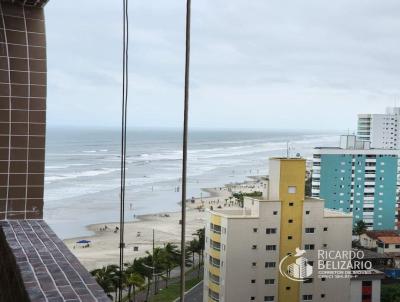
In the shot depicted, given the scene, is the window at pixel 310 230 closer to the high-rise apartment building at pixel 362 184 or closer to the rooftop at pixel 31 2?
the rooftop at pixel 31 2

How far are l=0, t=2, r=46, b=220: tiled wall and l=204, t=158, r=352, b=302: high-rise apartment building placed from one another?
262 inches

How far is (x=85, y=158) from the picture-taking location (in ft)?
137

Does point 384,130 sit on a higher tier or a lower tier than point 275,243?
higher

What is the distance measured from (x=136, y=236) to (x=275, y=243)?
8.21 meters

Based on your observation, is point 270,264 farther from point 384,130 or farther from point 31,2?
point 384,130

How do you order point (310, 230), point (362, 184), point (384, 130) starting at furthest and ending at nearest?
point (384, 130) → point (362, 184) → point (310, 230)

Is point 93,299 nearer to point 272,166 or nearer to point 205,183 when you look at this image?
point 272,166

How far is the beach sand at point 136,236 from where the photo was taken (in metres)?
14.1

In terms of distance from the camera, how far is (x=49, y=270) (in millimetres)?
1506

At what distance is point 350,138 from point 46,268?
67.4ft

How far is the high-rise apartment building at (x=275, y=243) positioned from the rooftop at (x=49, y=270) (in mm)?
7274

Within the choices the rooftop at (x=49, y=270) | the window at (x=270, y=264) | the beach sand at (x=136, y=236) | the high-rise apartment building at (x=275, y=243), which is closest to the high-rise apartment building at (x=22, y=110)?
the rooftop at (x=49, y=270)

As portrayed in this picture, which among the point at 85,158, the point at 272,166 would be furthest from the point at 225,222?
the point at 85,158

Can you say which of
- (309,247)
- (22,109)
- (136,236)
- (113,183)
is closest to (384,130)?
(113,183)
